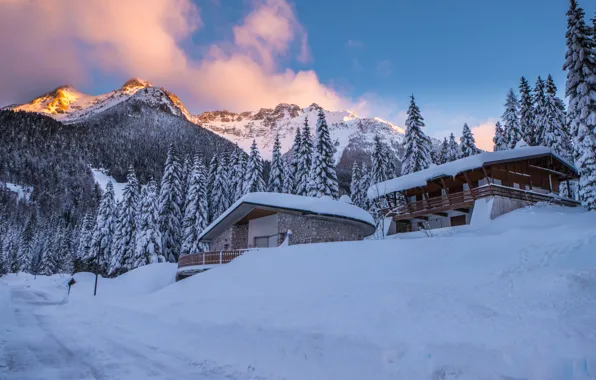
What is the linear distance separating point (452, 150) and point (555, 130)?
41.9 ft

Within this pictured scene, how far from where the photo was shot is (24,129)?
171000 millimetres

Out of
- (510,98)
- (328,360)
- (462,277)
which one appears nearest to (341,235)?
(462,277)

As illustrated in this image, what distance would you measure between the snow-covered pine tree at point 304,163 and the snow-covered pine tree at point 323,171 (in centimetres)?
227

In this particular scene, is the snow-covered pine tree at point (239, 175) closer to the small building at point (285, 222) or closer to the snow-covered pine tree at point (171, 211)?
the snow-covered pine tree at point (171, 211)

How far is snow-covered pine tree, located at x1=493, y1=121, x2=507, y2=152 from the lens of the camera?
4381cm

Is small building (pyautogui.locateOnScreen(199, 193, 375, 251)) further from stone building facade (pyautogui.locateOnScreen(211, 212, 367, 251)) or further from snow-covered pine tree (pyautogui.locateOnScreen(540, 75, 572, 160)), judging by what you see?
snow-covered pine tree (pyautogui.locateOnScreen(540, 75, 572, 160))

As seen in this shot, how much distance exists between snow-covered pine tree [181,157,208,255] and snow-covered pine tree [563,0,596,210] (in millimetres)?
32730

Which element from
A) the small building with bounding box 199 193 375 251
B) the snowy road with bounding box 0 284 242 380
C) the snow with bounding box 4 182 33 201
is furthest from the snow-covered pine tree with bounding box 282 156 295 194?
the snow with bounding box 4 182 33 201

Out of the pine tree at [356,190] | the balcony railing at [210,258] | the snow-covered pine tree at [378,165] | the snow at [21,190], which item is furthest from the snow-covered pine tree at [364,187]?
the snow at [21,190]

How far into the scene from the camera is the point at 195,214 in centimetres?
4028

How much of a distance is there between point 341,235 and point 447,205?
8767 millimetres

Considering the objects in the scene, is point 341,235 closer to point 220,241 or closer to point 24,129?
point 220,241

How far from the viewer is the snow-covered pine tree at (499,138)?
144 feet

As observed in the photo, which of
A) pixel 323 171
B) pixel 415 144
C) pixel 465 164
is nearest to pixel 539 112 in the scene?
pixel 415 144
